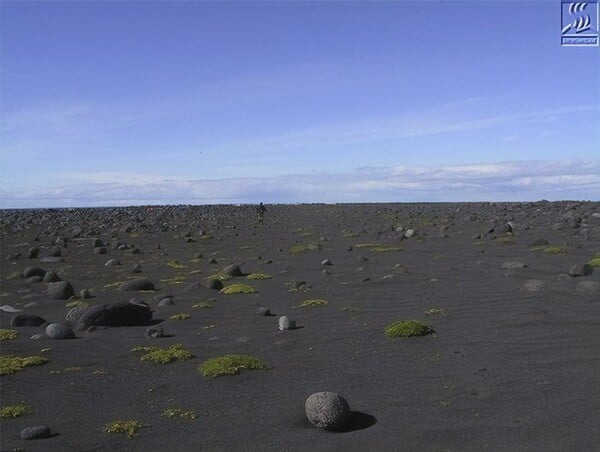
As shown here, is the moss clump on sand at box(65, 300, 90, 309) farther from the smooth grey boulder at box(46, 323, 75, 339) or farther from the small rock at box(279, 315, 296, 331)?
the small rock at box(279, 315, 296, 331)

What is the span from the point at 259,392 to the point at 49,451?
9.39 ft

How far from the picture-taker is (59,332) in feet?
36.6

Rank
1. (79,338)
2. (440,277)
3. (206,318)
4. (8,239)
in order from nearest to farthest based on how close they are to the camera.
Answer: (79,338)
(206,318)
(440,277)
(8,239)

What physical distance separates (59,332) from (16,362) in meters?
1.77

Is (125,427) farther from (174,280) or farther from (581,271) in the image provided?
(581,271)

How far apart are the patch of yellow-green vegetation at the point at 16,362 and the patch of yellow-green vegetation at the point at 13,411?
1.58 meters

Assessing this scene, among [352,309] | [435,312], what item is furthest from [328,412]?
[352,309]

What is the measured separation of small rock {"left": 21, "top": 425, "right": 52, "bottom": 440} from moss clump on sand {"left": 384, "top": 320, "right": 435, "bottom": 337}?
5.95 meters

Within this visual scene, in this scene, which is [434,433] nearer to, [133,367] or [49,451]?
[49,451]

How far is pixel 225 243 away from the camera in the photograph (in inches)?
1229

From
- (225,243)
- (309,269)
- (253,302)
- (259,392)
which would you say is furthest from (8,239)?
(259,392)

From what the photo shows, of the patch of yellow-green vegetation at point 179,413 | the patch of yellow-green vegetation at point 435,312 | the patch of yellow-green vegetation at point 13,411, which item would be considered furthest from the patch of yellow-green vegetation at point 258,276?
the patch of yellow-green vegetation at point 13,411

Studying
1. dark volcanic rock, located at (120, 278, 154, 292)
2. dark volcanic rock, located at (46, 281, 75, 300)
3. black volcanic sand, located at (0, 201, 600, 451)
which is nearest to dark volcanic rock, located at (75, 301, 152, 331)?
black volcanic sand, located at (0, 201, 600, 451)

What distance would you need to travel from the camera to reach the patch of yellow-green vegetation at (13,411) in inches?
291
